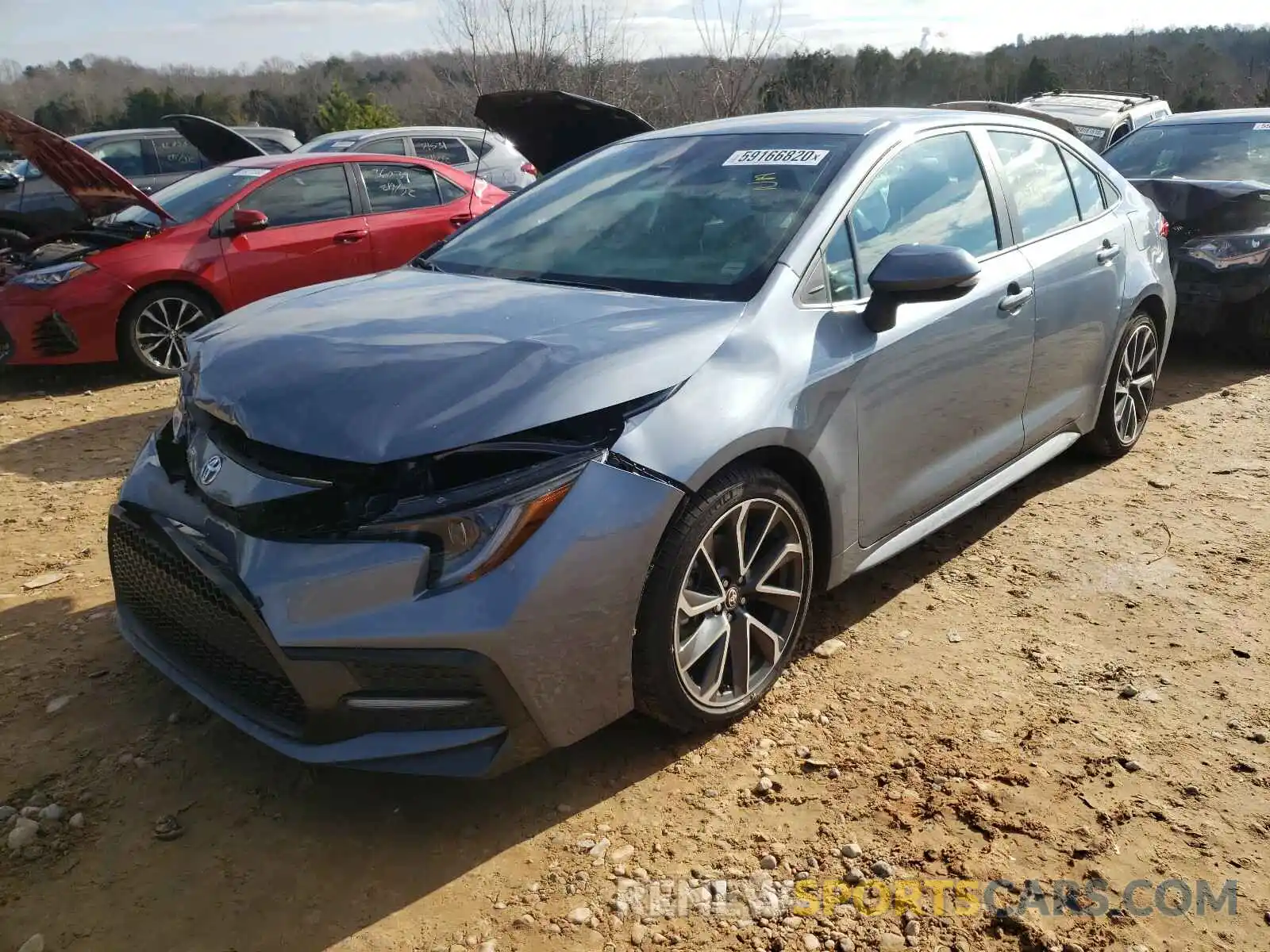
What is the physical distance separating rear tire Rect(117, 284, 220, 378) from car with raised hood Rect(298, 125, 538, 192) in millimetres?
4160

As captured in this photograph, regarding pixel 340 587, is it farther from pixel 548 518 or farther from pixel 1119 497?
pixel 1119 497

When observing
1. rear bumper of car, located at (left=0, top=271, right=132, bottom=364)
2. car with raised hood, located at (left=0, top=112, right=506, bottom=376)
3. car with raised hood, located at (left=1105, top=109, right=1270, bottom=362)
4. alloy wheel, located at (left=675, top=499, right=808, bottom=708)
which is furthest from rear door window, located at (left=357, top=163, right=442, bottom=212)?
alloy wheel, located at (left=675, top=499, right=808, bottom=708)

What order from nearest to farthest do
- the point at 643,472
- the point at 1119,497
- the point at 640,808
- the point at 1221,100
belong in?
the point at 643,472 < the point at 640,808 < the point at 1119,497 < the point at 1221,100

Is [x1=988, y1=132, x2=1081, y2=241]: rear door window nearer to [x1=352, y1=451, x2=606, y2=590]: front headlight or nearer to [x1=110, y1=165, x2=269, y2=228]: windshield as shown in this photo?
[x1=352, y1=451, x2=606, y2=590]: front headlight

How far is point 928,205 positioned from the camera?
3.38 metres

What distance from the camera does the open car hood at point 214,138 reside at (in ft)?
25.5

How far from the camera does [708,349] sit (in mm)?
2572

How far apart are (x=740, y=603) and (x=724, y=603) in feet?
0.24

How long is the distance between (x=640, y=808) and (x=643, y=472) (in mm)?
868

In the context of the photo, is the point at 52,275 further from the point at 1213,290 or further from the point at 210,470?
the point at 1213,290

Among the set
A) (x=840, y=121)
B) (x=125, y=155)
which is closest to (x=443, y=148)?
(x=125, y=155)

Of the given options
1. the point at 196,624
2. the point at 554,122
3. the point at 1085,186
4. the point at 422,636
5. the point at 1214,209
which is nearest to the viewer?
the point at 422,636

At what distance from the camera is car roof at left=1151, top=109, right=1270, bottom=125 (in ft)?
24.3

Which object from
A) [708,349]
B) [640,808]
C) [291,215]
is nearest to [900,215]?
[708,349]
